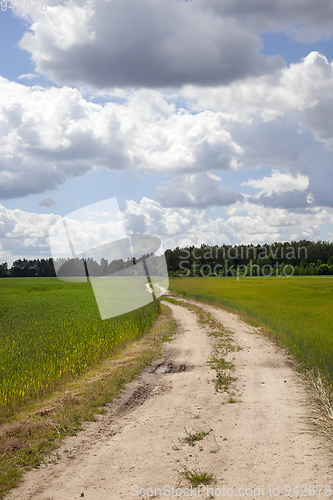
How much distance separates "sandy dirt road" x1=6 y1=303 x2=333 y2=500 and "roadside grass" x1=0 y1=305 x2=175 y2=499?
283 mm

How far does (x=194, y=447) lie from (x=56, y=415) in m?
3.54

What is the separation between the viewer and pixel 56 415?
7898mm

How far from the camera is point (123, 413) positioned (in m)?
8.18

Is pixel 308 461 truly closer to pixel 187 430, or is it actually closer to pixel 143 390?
pixel 187 430

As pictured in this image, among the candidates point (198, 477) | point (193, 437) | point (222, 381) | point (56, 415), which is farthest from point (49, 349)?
point (198, 477)

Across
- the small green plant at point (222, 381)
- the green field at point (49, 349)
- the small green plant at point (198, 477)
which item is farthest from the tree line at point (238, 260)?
the small green plant at point (198, 477)

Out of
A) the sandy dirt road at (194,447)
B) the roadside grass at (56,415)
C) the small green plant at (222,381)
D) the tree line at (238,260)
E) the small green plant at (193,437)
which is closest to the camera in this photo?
the sandy dirt road at (194,447)

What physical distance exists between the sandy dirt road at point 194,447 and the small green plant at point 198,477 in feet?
0.32

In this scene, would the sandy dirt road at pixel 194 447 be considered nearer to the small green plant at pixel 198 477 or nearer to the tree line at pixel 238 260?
the small green plant at pixel 198 477

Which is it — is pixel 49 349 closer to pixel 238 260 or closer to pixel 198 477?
pixel 198 477

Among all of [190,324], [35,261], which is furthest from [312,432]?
[35,261]

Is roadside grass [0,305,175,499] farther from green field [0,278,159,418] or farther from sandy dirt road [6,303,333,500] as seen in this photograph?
green field [0,278,159,418]

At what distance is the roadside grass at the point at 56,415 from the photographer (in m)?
5.89

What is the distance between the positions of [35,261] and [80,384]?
172626 mm
